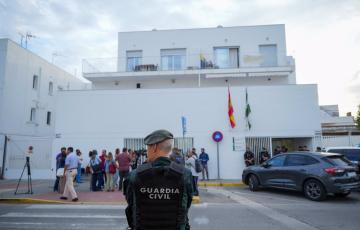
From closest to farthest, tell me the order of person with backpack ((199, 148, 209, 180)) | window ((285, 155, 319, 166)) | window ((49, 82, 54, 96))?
window ((285, 155, 319, 166)) → person with backpack ((199, 148, 209, 180)) → window ((49, 82, 54, 96))

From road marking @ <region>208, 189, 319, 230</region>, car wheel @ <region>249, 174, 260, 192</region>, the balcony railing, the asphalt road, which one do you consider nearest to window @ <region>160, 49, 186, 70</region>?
the balcony railing

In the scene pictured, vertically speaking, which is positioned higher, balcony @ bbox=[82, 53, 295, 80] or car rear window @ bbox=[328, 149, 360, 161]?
balcony @ bbox=[82, 53, 295, 80]

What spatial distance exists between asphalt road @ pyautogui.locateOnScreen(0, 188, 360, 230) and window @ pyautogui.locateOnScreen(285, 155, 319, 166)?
1304 mm

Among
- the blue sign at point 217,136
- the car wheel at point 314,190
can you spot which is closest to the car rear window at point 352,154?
the car wheel at point 314,190

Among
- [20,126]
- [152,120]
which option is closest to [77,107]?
[152,120]

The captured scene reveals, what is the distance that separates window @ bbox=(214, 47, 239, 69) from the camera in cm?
2175

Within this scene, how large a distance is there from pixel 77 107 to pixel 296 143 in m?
14.2

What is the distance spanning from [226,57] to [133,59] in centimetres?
763

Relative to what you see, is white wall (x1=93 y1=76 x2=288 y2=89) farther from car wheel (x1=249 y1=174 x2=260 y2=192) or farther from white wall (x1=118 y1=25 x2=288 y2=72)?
car wheel (x1=249 y1=174 x2=260 y2=192)

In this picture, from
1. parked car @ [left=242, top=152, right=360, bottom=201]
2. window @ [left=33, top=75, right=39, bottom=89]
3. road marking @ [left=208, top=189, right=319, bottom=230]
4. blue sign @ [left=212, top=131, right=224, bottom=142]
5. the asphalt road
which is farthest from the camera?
window @ [left=33, top=75, right=39, bottom=89]

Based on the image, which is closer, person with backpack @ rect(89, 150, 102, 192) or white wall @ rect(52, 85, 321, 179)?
person with backpack @ rect(89, 150, 102, 192)

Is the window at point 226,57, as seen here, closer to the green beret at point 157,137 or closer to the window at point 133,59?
the window at point 133,59

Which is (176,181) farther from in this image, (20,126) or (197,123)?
(20,126)

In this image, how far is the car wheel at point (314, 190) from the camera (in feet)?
31.0
